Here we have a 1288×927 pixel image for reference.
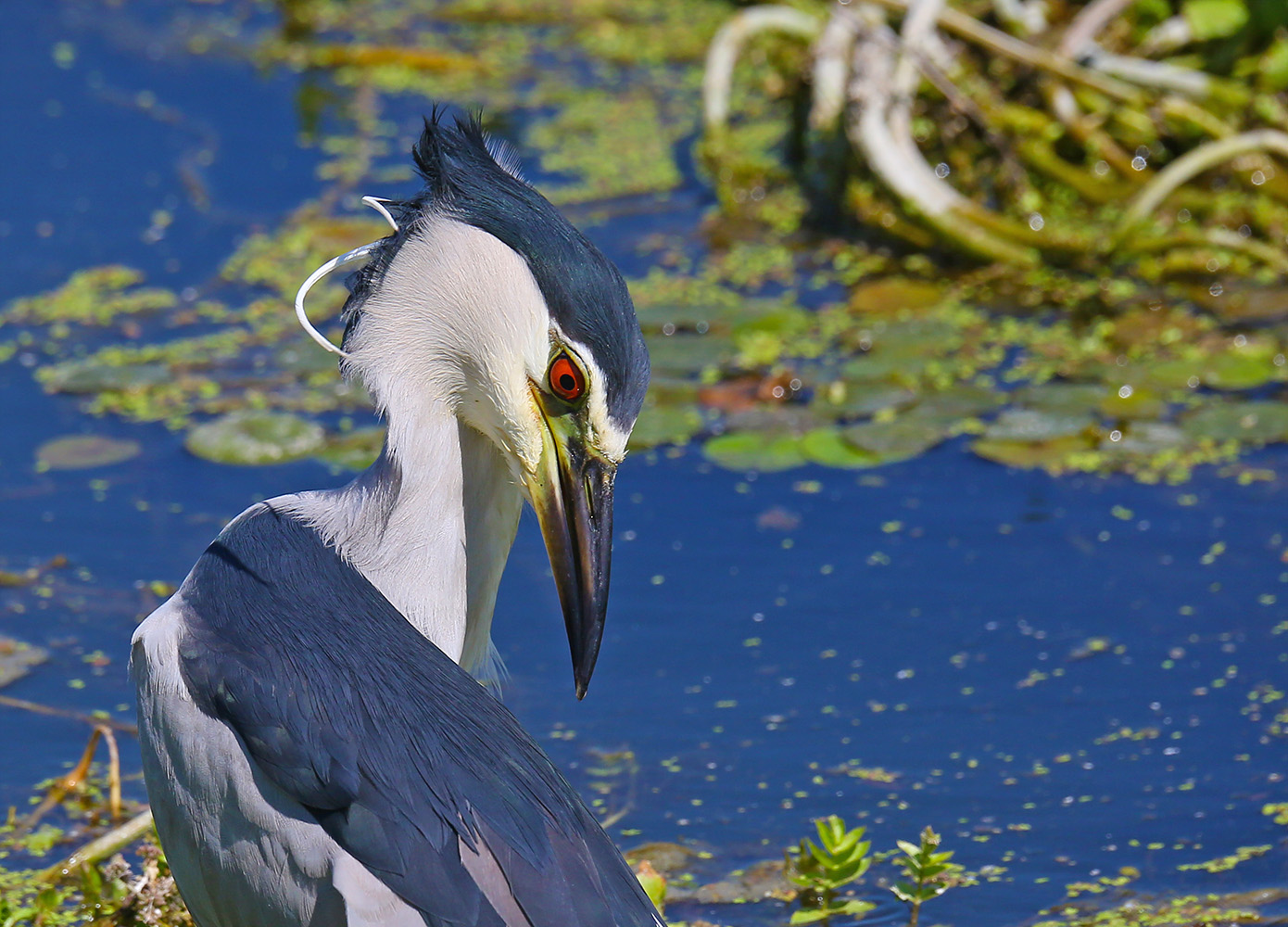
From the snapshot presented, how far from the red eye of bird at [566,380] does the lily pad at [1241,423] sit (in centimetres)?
266

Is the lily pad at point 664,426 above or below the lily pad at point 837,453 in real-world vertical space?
above

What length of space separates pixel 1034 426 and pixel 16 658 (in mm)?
2815

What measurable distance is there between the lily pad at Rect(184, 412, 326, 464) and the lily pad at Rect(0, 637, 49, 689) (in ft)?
3.05

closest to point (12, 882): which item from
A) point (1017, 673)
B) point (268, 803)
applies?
point (268, 803)

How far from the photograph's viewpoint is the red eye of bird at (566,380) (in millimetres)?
2414

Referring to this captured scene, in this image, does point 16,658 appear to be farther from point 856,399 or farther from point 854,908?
point 856,399

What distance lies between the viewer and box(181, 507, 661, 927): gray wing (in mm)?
2105

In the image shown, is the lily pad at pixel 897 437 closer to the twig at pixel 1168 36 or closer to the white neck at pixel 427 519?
the white neck at pixel 427 519

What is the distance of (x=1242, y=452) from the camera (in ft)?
14.6

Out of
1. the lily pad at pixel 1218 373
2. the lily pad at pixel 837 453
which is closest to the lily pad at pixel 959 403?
the lily pad at pixel 837 453

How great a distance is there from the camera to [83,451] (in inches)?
179

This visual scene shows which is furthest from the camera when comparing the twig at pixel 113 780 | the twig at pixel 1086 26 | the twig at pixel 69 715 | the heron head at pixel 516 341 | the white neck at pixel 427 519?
the twig at pixel 1086 26

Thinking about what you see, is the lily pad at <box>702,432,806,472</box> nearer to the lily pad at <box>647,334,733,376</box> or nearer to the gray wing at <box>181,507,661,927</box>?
the lily pad at <box>647,334,733,376</box>

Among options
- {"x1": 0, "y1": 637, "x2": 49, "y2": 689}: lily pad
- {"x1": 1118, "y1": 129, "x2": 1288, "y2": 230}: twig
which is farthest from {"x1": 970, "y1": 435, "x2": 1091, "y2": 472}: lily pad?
{"x1": 0, "y1": 637, "x2": 49, "y2": 689}: lily pad
